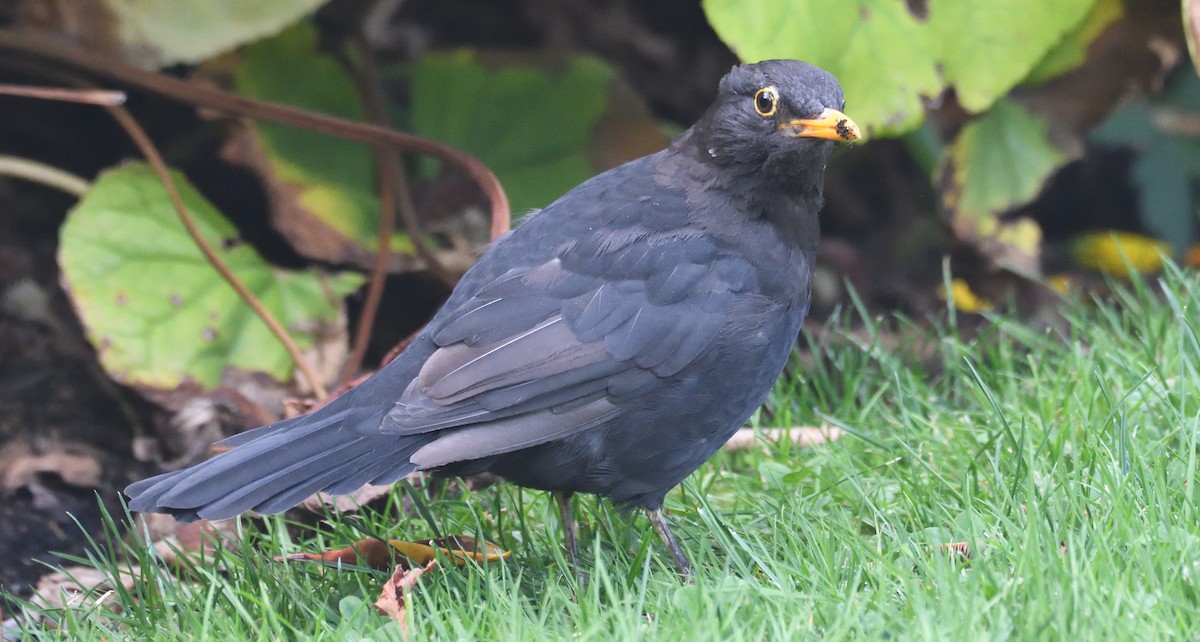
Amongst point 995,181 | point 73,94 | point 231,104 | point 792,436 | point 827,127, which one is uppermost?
point 73,94

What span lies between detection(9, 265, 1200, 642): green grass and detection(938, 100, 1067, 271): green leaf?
550 millimetres

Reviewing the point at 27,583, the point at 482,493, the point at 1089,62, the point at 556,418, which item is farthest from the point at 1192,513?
the point at 27,583

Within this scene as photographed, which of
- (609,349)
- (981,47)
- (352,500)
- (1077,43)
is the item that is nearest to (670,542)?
(609,349)

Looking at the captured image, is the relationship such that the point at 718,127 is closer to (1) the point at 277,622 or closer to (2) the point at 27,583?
(1) the point at 277,622

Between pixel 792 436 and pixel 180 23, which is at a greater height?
pixel 180 23

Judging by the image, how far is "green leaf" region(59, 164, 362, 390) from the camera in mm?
4008

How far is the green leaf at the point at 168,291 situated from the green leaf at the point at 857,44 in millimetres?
1501

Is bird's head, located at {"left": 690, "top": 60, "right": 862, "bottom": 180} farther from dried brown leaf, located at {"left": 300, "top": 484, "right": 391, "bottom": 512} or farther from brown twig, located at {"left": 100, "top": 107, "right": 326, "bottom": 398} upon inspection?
brown twig, located at {"left": 100, "top": 107, "right": 326, "bottom": 398}

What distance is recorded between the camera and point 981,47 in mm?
4184

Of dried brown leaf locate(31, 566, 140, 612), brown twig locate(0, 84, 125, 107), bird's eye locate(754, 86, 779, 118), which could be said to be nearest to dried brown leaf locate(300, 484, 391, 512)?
dried brown leaf locate(31, 566, 140, 612)

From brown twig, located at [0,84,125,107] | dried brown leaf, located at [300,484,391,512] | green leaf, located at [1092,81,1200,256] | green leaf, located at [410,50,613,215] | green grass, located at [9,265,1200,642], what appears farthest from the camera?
green leaf, located at [1092,81,1200,256]

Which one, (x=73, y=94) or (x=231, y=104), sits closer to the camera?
(x=73, y=94)

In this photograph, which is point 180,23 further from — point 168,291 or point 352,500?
point 352,500

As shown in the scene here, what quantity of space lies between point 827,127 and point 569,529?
3.66ft
